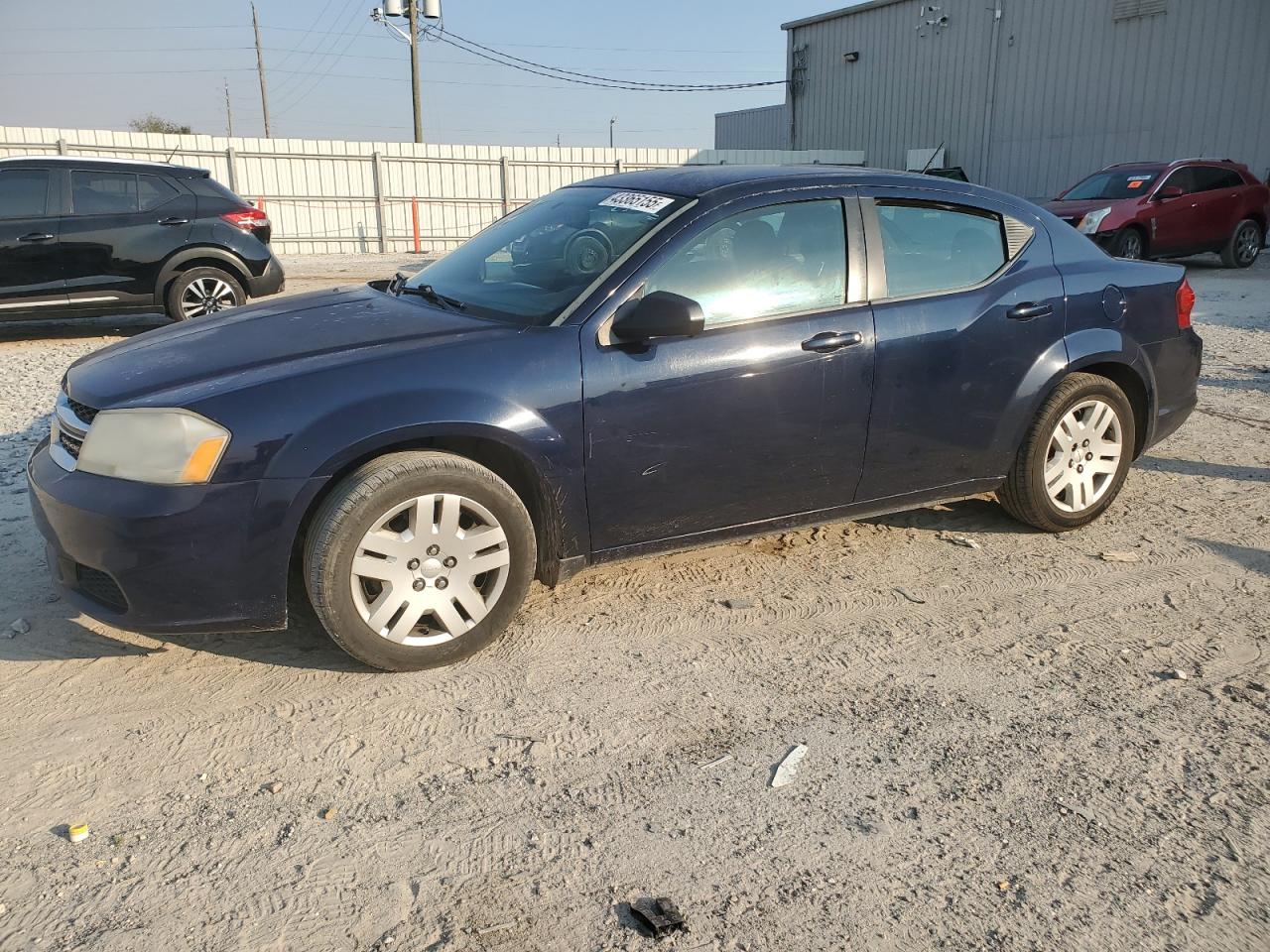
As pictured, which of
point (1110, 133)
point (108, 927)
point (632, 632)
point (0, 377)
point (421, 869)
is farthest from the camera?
point (1110, 133)

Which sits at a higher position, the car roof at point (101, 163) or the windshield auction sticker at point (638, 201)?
the car roof at point (101, 163)

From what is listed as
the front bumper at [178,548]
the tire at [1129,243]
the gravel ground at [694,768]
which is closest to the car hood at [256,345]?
the front bumper at [178,548]

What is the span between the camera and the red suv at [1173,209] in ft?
48.9

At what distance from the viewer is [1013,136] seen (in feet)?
85.9

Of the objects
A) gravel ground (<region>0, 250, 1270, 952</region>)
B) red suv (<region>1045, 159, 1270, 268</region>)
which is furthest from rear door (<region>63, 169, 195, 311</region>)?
red suv (<region>1045, 159, 1270, 268</region>)

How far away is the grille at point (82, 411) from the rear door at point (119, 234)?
6.71 metres

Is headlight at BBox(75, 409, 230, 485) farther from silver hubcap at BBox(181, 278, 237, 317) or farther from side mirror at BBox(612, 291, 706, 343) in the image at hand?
silver hubcap at BBox(181, 278, 237, 317)

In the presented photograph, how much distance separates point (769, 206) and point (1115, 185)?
1401cm

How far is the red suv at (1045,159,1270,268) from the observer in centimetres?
1490

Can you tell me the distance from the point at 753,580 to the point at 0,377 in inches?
262

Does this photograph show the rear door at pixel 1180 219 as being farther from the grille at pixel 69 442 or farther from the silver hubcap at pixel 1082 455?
the grille at pixel 69 442

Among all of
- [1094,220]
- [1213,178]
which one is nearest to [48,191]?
[1094,220]

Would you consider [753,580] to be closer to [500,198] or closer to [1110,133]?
[500,198]

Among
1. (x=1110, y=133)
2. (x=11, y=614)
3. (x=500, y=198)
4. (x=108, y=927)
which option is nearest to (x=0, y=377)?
(x=11, y=614)
